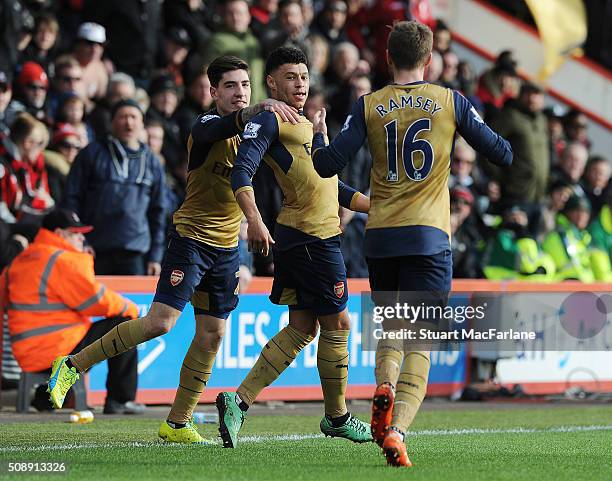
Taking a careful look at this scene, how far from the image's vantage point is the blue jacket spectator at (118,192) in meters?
12.2

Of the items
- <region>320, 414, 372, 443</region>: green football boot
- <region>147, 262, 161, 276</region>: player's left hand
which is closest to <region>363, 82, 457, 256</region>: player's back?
<region>320, 414, 372, 443</region>: green football boot

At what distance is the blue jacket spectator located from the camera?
12195 millimetres

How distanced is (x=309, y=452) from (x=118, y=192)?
14.8 feet

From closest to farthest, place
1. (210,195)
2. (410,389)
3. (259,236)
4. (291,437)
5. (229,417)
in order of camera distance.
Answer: (410,389)
(259,236)
(229,417)
(210,195)
(291,437)

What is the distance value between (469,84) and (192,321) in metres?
8.04

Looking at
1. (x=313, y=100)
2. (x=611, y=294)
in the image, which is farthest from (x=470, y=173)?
(x=313, y=100)

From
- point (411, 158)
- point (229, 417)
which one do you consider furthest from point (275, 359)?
point (411, 158)

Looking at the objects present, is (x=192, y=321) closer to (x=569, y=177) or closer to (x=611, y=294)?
(x=611, y=294)

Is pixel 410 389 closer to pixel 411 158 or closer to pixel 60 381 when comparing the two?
pixel 411 158

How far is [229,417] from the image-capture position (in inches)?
329

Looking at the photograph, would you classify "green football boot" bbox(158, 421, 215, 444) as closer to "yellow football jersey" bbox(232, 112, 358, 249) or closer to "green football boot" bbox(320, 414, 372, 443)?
"green football boot" bbox(320, 414, 372, 443)

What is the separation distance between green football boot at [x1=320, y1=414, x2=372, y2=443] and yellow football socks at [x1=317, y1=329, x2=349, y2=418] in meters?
0.07

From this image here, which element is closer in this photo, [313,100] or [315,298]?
[315,298]

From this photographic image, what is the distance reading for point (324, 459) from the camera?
26.3ft
